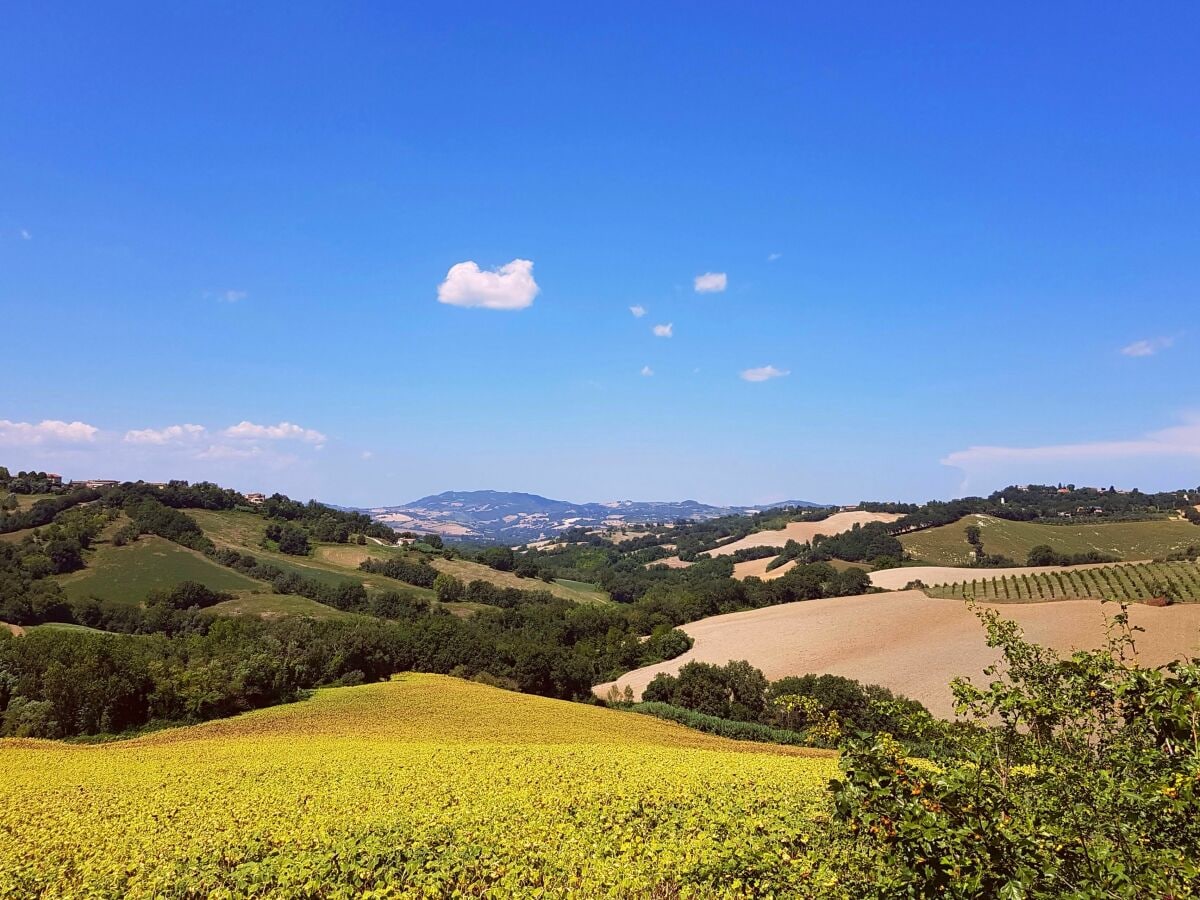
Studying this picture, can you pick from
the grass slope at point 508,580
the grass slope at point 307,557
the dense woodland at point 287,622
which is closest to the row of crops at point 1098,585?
the dense woodland at point 287,622

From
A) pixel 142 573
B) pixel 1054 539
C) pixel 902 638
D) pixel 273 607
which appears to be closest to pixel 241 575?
pixel 142 573

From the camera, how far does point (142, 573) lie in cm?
11606

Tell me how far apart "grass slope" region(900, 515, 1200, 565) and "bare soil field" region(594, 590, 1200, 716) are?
6312 cm

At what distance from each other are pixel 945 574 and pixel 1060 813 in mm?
130180

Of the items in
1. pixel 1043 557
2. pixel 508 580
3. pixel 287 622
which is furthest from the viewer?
pixel 508 580

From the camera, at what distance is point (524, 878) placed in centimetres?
1081

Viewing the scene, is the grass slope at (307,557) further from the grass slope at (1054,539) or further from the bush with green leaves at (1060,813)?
the bush with green leaves at (1060,813)

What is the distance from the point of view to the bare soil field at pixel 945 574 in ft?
365

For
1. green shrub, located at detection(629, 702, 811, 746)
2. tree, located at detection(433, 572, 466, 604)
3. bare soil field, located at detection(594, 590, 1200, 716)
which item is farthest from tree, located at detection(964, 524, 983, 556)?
tree, located at detection(433, 572, 466, 604)

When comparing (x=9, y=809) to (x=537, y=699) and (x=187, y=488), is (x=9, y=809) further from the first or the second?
(x=187, y=488)

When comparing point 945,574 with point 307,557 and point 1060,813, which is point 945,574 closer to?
point 1060,813

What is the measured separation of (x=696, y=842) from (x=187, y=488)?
200m

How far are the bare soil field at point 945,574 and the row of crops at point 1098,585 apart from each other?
596cm

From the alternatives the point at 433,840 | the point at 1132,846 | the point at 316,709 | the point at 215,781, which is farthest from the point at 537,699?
the point at 1132,846
